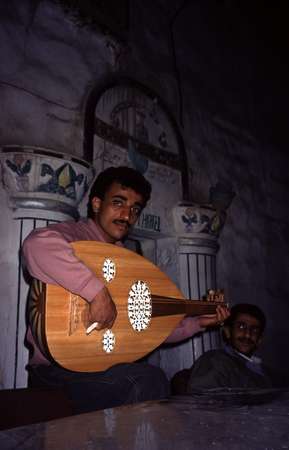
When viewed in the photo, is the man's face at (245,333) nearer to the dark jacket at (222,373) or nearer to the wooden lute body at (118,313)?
the dark jacket at (222,373)

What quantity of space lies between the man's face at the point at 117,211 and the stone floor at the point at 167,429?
104 cm

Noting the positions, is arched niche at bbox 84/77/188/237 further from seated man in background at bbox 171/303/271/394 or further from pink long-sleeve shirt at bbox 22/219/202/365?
pink long-sleeve shirt at bbox 22/219/202/365

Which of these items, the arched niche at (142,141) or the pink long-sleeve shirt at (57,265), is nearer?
the pink long-sleeve shirt at (57,265)

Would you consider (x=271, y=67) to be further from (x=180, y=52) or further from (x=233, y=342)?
(x=233, y=342)

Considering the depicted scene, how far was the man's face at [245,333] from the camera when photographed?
2.21 m

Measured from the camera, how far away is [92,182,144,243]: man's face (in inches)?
69.5

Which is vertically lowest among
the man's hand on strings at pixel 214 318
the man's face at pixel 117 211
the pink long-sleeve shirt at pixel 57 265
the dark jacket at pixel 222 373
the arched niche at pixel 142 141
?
the dark jacket at pixel 222 373

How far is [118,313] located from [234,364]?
71cm

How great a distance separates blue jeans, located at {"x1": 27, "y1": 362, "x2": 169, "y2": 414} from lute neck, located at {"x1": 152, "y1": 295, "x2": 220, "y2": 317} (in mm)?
380

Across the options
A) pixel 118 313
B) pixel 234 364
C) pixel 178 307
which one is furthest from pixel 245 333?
pixel 118 313

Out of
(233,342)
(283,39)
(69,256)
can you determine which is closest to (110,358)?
(69,256)

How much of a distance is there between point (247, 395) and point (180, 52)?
2.89 meters

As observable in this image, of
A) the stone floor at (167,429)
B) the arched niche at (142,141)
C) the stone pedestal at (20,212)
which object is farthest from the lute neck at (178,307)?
the stone floor at (167,429)

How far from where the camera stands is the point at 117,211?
1.77m
